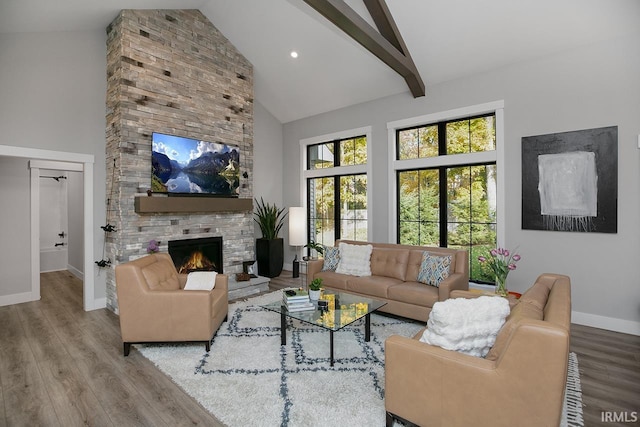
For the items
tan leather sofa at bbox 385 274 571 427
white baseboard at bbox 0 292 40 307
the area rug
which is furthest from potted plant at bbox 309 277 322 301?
white baseboard at bbox 0 292 40 307

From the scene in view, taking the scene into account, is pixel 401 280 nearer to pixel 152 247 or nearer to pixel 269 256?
pixel 269 256

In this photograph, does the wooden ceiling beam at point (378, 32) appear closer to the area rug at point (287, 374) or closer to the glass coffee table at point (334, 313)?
the glass coffee table at point (334, 313)

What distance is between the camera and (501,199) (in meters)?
4.39

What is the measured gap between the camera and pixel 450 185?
4.97m

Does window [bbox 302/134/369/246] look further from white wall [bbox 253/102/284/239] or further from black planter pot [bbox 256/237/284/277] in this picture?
black planter pot [bbox 256/237/284/277]

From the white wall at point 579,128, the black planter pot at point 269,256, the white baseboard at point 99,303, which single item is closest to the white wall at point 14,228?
the white baseboard at point 99,303

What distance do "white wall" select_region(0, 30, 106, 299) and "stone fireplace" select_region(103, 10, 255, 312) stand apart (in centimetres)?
15

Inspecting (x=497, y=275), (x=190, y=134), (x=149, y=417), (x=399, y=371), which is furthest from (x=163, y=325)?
(x=497, y=275)

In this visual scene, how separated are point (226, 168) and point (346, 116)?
2419 mm

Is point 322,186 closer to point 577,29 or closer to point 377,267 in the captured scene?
point 377,267

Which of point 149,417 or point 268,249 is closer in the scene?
point 149,417

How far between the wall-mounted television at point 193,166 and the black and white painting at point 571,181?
4365mm

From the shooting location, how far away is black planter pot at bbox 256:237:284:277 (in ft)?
20.6

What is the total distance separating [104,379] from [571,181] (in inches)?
204
